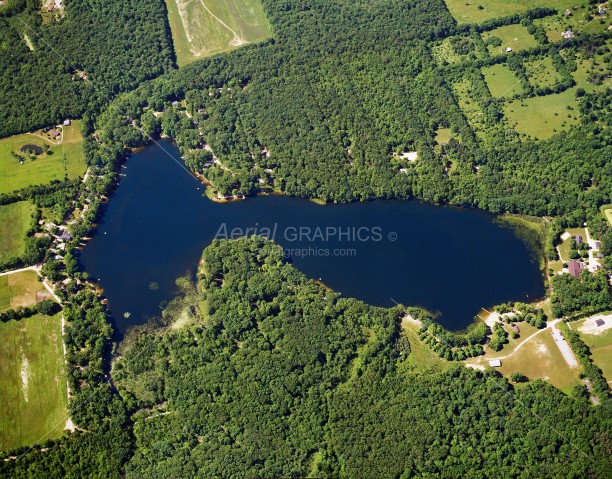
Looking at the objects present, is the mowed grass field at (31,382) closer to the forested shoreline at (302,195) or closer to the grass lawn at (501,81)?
the forested shoreline at (302,195)

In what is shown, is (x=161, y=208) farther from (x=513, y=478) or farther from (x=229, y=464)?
(x=513, y=478)

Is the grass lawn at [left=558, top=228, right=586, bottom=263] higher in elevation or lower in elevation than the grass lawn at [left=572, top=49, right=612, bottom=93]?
lower

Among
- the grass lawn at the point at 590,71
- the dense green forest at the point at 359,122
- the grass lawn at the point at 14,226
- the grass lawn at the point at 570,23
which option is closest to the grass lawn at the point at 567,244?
the dense green forest at the point at 359,122

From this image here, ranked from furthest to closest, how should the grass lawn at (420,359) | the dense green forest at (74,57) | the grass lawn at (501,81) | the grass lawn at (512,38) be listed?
the grass lawn at (512,38) → the grass lawn at (501,81) → the dense green forest at (74,57) → the grass lawn at (420,359)

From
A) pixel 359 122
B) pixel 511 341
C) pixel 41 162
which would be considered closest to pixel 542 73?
pixel 359 122

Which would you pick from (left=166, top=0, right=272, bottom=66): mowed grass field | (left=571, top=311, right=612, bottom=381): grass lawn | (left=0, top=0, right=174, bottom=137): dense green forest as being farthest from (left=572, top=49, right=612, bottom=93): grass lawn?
(left=0, top=0, right=174, bottom=137): dense green forest

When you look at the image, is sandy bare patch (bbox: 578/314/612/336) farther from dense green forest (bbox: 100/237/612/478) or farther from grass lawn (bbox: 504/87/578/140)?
grass lawn (bbox: 504/87/578/140)
